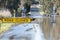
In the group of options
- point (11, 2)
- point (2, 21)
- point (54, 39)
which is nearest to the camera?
point (54, 39)

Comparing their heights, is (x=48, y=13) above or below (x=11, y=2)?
below

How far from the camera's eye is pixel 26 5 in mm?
54406

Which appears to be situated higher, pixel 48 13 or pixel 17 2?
pixel 17 2

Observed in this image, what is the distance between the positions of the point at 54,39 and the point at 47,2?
4053 centimetres

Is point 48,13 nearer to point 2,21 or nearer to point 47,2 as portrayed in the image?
point 47,2

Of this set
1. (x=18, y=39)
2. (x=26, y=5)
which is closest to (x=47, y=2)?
(x=26, y=5)

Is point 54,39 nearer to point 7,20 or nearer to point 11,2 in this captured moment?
point 7,20

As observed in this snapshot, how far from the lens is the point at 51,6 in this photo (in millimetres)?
55250

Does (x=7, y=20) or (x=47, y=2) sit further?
(x=47, y=2)

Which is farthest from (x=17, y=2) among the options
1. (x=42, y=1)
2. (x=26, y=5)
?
(x=42, y=1)

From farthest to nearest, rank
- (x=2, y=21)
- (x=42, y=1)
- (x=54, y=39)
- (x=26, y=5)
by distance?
1. (x=42, y=1)
2. (x=26, y=5)
3. (x=2, y=21)
4. (x=54, y=39)

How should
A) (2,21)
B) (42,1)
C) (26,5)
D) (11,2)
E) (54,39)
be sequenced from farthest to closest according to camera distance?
(42,1) → (26,5) → (11,2) → (2,21) → (54,39)

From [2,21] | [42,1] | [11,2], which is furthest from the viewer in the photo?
[42,1]

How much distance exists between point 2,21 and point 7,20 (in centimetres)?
56
